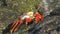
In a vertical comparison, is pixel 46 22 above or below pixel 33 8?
above

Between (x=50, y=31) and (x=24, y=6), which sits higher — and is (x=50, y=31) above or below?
above

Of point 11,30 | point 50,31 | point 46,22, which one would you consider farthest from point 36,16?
point 50,31

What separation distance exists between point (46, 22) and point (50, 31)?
47 centimetres

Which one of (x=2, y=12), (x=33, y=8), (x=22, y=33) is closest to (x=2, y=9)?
(x=2, y=12)

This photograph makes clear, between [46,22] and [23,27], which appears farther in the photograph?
[23,27]

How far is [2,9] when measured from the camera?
9.31 metres

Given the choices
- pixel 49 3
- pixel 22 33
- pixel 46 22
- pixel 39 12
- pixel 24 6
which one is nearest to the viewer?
pixel 46 22

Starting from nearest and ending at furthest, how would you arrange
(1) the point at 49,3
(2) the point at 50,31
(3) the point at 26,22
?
(2) the point at 50,31 < (3) the point at 26,22 < (1) the point at 49,3

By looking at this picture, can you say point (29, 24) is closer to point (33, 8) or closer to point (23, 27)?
point (23, 27)

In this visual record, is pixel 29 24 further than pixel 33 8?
No

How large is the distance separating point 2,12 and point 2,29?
1461mm

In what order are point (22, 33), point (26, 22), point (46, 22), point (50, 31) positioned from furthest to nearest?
point (26, 22) < point (22, 33) < point (46, 22) < point (50, 31)

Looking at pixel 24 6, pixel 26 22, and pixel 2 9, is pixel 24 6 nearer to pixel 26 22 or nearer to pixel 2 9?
pixel 2 9

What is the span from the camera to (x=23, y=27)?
6.95 m
